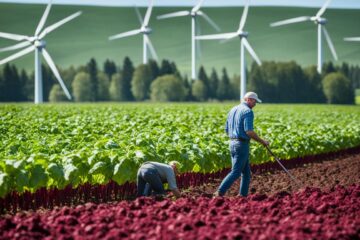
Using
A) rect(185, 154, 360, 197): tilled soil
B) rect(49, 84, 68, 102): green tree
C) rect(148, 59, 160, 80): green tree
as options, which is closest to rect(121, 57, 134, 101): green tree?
rect(148, 59, 160, 80): green tree

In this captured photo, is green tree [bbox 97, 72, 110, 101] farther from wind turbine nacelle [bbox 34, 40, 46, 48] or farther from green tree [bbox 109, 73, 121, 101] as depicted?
wind turbine nacelle [bbox 34, 40, 46, 48]

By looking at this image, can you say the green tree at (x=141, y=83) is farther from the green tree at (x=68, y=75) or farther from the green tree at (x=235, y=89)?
the green tree at (x=68, y=75)

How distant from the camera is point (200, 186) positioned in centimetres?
1719

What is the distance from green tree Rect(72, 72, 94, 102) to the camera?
146125 mm

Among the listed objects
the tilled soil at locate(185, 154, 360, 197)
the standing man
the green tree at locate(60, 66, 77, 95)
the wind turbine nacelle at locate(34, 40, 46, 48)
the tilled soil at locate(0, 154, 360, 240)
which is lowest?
the tilled soil at locate(185, 154, 360, 197)

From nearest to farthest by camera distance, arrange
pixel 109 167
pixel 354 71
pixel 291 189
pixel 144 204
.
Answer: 1. pixel 144 204
2. pixel 109 167
3. pixel 291 189
4. pixel 354 71

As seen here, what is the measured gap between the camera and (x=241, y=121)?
44.5 feet

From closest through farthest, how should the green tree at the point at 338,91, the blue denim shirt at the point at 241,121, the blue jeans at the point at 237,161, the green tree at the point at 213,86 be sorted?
1. the blue denim shirt at the point at 241,121
2. the blue jeans at the point at 237,161
3. the green tree at the point at 338,91
4. the green tree at the point at 213,86

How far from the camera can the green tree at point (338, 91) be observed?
13375 cm

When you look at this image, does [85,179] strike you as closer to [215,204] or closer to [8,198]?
[8,198]

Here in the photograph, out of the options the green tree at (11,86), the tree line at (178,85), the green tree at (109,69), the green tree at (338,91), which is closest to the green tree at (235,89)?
the tree line at (178,85)

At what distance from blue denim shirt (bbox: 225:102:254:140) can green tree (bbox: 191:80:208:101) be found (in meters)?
129

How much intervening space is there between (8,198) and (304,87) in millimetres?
128672

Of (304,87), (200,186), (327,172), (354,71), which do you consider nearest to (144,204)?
(200,186)
